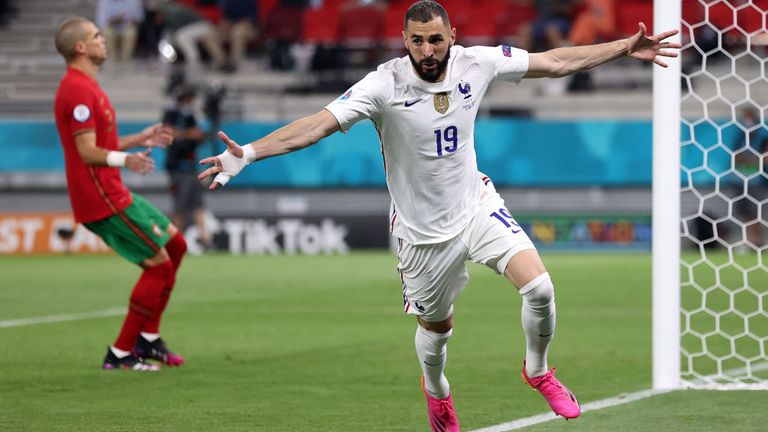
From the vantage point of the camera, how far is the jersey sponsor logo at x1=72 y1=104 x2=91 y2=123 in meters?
8.16

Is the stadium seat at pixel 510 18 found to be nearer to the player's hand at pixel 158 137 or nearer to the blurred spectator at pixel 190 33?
the blurred spectator at pixel 190 33

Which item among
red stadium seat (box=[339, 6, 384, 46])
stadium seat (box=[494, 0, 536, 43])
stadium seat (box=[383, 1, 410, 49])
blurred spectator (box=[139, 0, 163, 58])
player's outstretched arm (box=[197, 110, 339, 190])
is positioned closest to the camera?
player's outstretched arm (box=[197, 110, 339, 190])

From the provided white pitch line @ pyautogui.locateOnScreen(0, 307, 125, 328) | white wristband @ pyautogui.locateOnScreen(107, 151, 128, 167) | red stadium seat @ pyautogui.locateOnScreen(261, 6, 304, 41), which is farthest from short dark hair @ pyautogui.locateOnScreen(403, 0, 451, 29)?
red stadium seat @ pyautogui.locateOnScreen(261, 6, 304, 41)

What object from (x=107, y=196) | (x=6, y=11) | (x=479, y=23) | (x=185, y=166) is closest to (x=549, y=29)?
(x=479, y=23)

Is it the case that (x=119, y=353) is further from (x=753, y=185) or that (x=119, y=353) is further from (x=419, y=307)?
(x=753, y=185)

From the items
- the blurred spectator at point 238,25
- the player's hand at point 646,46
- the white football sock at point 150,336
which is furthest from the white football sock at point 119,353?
the blurred spectator at point 238,25

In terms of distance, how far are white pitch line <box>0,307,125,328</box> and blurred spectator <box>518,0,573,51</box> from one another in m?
12.7

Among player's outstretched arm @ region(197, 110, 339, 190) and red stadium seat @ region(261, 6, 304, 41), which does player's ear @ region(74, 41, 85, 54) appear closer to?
player's outstretched arm @ region(197, 110, 339, 190)

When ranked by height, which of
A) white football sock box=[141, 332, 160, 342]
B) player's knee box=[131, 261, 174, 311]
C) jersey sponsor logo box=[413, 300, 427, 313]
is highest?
jersey sponsor logo box=[413, 300, 427, 313]

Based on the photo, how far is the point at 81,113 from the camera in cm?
817

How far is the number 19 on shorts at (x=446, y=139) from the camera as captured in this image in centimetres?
582

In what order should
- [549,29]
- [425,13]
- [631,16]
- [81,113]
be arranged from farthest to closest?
[631,16] → [549,29] → [81,113] → [425,13]

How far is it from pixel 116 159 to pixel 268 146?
9.66ft

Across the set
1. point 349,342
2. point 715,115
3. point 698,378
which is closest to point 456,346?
point 349,342
